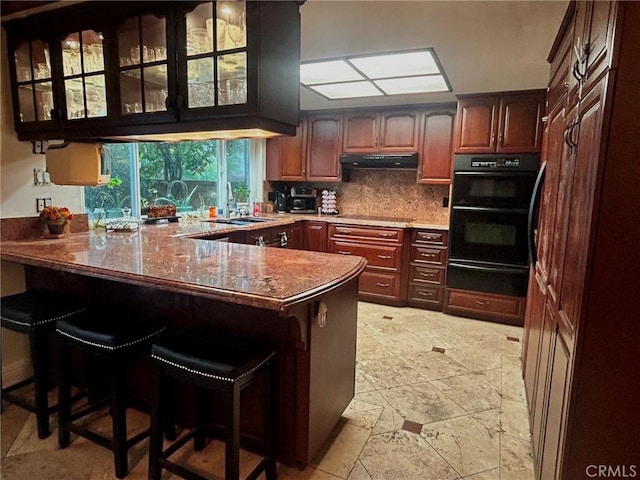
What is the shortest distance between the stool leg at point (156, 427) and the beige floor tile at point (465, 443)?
4.40ft

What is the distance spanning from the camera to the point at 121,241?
2.54m

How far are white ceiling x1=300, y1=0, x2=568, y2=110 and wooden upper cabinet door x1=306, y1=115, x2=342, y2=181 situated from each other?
1978 millimetres

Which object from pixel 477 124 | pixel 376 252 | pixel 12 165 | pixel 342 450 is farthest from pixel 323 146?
pixel 342 450

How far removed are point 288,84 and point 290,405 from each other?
61.0 inches

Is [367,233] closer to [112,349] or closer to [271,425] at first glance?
[271,425]

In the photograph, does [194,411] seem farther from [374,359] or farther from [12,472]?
[374,359]

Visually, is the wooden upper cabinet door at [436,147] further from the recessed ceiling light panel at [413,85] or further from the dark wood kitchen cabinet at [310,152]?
the dark wood kitchen cabinet at [310,152]

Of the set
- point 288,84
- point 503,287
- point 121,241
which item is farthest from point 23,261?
point 503,287

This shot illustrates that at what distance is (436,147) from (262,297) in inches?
138

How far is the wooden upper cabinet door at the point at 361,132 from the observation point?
4.57 metres

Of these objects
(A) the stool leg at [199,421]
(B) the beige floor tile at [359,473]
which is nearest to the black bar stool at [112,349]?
(A) the stool leg at [199,421]

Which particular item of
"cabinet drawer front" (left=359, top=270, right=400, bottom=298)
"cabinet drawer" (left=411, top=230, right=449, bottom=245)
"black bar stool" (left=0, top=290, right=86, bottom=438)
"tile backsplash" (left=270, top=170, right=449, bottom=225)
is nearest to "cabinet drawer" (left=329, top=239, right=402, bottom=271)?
"cabinet drawer front" (left=359, top=270, right=400, bottom=298)

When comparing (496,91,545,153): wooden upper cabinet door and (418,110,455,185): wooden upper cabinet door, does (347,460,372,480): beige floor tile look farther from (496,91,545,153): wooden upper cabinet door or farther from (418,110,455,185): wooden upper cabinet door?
(418,110,455,185): wooden upper cabinet door

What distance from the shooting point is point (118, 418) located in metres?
1.74
